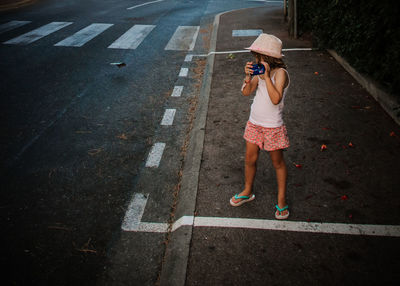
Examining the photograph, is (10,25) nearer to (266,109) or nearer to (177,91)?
(177,91)

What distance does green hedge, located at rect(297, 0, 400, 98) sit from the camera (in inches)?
195

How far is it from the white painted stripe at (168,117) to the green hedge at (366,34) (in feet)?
12.2

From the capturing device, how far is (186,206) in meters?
3.62

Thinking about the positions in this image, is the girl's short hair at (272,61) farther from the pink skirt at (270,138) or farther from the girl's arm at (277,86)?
the pink skirt at (270,138)

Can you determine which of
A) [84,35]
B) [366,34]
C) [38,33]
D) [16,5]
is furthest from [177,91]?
[16,5]

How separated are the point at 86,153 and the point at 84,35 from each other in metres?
7.35

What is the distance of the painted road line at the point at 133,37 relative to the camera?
9.69 meters

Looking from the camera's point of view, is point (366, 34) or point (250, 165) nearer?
point (250, 165)

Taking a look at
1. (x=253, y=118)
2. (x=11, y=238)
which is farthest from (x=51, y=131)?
(x=253, y=118)

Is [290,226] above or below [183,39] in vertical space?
A: below

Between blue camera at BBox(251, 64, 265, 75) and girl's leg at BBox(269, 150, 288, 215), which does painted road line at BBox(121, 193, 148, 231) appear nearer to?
girl's leg at BBox(269, 150, 288, 215)

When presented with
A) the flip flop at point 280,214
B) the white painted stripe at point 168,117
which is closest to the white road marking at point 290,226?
the flip flop at point 280,214

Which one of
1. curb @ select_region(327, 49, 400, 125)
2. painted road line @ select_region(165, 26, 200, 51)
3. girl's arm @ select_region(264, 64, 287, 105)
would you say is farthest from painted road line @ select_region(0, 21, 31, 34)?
girl's arm @ select_region(264, 64, 287, 105)

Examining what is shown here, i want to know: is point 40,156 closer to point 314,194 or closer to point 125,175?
point 125,175
